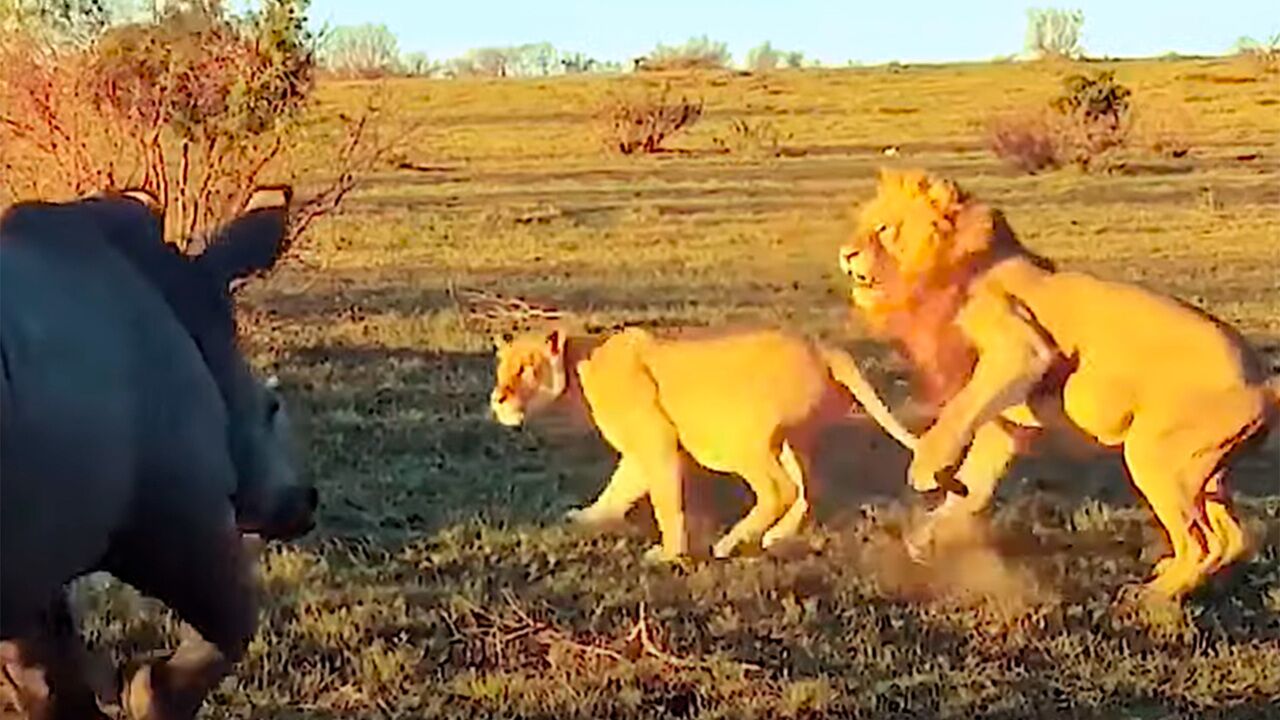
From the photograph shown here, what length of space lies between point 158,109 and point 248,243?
1018 centimetres

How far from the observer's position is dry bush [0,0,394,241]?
14.5 metres

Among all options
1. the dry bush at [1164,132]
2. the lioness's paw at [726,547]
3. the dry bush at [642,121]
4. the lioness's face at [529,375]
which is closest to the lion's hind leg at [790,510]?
the lioness's paw at [726,547]

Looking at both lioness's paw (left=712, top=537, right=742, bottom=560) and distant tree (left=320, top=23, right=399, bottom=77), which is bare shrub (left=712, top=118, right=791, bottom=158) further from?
lioness's paw (left=712, top=537, right=742, bottom=560)

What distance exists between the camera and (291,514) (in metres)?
4.69

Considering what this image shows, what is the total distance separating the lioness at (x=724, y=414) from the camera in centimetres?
834

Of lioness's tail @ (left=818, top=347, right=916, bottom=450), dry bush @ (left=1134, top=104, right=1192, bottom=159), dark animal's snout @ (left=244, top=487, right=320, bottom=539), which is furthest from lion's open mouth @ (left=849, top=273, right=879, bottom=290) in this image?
dry bush @ (left=1134, top=104, right=1192, bottom=159)

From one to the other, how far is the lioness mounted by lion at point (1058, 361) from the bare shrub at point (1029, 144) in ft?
94.3

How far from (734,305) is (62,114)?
5000 millimetres

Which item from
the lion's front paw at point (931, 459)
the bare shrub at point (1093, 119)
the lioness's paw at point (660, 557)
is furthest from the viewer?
the bare shrub at point (1093, 119)

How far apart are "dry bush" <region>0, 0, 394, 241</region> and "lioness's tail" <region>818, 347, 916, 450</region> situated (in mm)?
6610

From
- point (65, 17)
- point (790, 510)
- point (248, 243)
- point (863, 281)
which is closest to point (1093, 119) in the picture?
point (65, 17)

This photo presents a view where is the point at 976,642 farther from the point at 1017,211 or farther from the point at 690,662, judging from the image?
the point at 1017,211

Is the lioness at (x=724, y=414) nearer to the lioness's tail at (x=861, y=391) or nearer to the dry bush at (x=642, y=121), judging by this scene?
the lioness's tail at (x=861, y=391)

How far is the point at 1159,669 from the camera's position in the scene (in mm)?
6836
